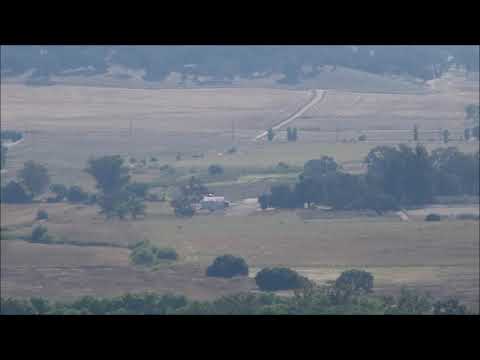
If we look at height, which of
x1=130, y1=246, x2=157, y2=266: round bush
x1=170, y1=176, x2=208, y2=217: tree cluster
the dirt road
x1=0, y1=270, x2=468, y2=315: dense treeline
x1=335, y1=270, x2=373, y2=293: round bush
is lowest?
x1=0, y1=270, x2=468, y2=315: dense treeline

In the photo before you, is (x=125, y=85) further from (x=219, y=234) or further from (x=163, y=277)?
(x=163, y=277)

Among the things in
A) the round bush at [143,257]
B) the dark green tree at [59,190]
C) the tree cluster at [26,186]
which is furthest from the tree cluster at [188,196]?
the round bush at [143,257]

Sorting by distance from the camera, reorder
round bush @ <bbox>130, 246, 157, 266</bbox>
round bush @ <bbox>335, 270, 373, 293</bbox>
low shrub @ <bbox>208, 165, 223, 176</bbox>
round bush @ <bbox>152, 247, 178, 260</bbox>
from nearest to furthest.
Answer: round bush @ <bbox>335, 270, 373, 293</bbox>, round bush @ <bbox>130, 246, 157, 266</bbox>, round bush @ <bbox>152, 247, 178, 260</bbox>, low shrub @ <bbox>208, 165, 223, 176</bbox>

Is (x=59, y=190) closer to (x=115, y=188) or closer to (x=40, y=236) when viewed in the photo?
(x=115, y=188)

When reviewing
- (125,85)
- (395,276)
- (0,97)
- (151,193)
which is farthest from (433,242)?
(0,97)

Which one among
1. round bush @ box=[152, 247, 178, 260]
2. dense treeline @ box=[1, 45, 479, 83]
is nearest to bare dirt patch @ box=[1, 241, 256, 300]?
round bush @ box=[152, 247, 178, 260]

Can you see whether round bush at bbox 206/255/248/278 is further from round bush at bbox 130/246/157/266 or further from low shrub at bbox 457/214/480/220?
low shrub at bbox 457/214/480/220

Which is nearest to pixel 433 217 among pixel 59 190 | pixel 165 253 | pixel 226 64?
pixel 165 253
